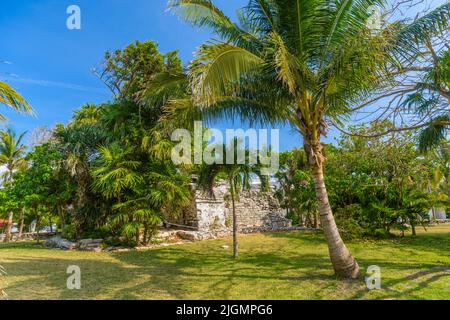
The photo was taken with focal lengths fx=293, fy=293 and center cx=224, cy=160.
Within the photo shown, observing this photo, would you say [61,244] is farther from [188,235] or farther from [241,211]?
[241,211]

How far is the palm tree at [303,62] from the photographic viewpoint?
5.53m

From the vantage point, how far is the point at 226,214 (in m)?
18.0

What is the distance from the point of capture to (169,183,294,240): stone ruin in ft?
54.4

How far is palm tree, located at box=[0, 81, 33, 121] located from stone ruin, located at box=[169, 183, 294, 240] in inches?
413

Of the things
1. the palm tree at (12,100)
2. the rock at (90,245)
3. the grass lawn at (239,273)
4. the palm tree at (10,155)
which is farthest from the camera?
the palm tree at (10,155)

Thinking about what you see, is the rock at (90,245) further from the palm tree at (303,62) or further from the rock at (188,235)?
the palm tree at (303,62)

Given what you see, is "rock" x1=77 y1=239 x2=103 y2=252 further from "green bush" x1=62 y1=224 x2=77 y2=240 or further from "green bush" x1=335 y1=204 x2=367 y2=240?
"green bush" x1=335 y1=204 x2=367 y2=240

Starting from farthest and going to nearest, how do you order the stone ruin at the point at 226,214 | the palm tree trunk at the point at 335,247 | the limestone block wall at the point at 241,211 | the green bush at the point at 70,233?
the limestone block wall at the point at 241,211 → the stone ruin at the point at 226,214 → the green bush at the point at 70,233 → the palm tree trunk at the point at 335,247

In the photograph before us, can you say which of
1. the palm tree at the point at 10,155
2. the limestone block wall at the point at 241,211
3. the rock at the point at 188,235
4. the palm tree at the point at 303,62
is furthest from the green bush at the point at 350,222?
the palm tree at the point at 10,155

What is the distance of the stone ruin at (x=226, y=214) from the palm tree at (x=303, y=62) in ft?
27.7

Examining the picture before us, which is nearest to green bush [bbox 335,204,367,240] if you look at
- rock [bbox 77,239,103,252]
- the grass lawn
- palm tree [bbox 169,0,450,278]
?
the grass lawn
